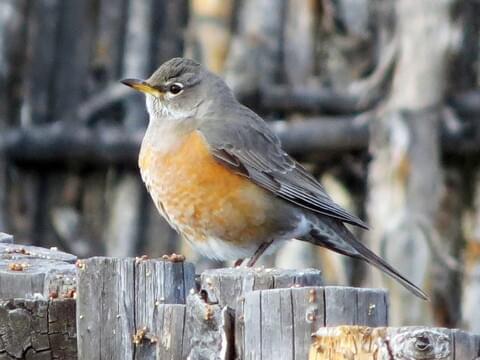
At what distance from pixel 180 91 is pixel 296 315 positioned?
3438 mm

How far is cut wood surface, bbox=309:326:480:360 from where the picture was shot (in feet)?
12.5

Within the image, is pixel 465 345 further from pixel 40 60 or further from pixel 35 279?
pixel 40 60

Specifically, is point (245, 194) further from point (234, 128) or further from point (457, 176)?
point (457, 176)

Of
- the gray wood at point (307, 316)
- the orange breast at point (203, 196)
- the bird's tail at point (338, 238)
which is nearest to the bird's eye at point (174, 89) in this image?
the orange breast at point (203, 196)

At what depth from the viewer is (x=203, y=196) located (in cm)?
673

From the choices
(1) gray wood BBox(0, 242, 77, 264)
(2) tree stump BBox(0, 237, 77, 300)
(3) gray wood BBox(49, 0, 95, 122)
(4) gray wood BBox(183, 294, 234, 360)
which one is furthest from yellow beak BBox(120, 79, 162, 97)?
(3) gray wood BBox(49, 0, 95, 122)

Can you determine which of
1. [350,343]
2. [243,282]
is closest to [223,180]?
[243,282]

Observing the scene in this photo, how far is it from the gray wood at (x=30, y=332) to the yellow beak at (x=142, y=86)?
2402mm

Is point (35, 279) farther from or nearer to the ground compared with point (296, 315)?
farther from the ground

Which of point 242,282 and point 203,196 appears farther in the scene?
point 203,196

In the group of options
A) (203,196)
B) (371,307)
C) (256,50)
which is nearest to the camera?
(371,307)

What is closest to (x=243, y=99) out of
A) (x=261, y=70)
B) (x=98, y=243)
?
(x=261, y=70)

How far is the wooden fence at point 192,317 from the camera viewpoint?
154 inches

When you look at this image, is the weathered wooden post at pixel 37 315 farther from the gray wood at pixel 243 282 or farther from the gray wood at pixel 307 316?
the gray wood at pixel 307 316
